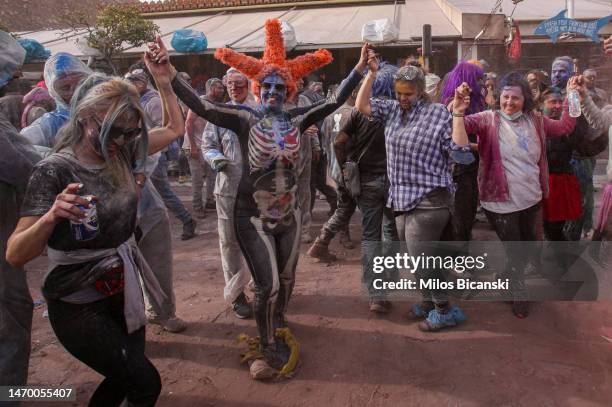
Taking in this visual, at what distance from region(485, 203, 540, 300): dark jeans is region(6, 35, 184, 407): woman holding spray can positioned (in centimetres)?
299

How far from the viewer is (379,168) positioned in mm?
4191

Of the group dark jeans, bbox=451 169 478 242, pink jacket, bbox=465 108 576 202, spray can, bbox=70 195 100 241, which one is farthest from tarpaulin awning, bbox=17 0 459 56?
spray can, bbox=70 195 100 241

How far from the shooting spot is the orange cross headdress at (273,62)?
321 centimetres

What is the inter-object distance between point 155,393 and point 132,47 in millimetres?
11699

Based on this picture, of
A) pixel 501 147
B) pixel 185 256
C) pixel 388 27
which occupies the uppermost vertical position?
pixel 388 27

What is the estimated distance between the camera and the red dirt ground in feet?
9.80

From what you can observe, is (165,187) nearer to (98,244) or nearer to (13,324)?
(13,324)

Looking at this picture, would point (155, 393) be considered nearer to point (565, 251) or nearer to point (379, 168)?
point (379, 168)

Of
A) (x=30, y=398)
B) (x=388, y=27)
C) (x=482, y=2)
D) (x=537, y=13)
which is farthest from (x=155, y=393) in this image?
(x=482, y=2)

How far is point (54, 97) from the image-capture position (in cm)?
311

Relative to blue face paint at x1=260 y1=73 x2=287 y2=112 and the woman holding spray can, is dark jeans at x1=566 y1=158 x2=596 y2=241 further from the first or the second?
the woman holding spray can

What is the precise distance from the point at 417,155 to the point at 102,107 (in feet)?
Result: 7.25

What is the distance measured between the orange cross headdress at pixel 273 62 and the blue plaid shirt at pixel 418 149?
0.74 m

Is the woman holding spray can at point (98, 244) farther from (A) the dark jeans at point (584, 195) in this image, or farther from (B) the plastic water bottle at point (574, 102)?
(A) the dark jeans at point (584, 195)
